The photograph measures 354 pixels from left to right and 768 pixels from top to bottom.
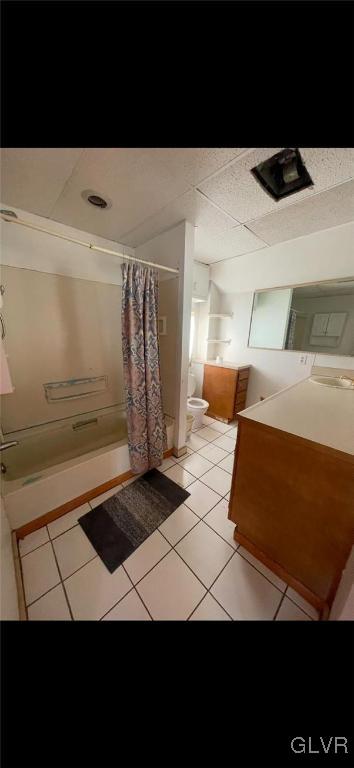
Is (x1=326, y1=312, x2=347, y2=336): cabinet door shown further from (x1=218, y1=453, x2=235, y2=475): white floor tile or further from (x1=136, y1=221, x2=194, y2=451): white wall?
(x1=218, y1=453, x2=235, y2=475): white floor tile

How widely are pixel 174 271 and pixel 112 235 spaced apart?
818 mm

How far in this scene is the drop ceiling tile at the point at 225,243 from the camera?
6.14 ft

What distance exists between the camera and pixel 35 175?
1.14 metres

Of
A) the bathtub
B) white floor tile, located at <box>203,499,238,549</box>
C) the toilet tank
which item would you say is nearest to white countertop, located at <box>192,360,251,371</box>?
the toilet tank

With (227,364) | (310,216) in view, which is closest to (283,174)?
(310,216)

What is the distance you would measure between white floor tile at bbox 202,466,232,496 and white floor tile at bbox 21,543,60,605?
110cm

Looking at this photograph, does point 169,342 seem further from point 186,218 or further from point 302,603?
point 302,603

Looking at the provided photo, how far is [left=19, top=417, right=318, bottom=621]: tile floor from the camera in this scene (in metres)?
0.90

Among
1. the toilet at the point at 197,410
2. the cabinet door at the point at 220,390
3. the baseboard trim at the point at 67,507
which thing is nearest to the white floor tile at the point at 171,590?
the baseboard trim at the point at 67,507

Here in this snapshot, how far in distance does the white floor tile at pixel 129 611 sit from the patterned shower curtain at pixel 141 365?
0.80 metres

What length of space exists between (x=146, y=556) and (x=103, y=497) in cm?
57
